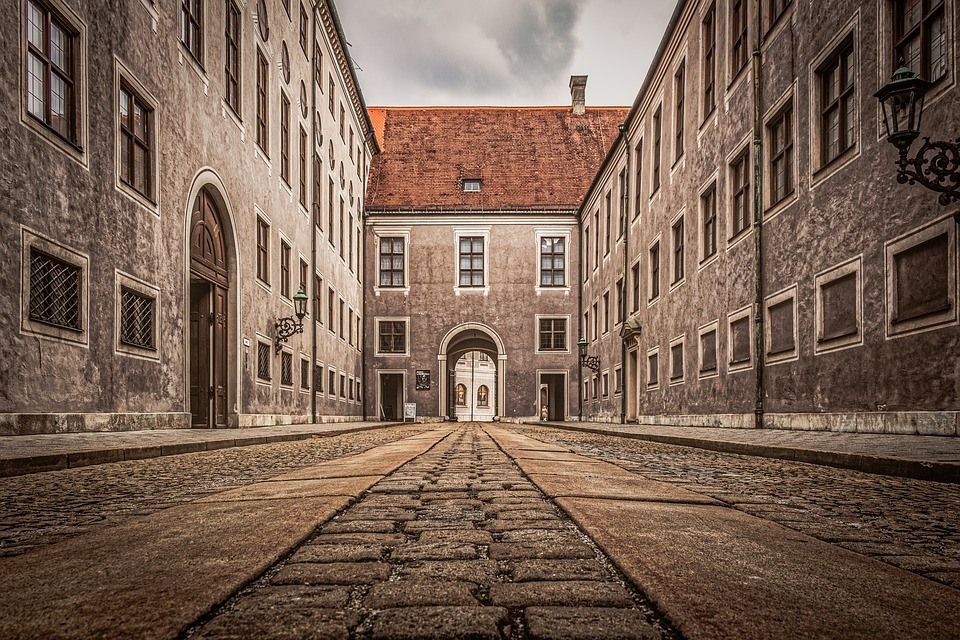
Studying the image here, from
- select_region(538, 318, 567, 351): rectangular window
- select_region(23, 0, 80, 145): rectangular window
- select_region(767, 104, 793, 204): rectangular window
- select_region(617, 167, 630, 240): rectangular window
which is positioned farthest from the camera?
select_region(538, 318, 567, 351): rectangular window

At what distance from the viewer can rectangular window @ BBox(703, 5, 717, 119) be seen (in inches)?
668

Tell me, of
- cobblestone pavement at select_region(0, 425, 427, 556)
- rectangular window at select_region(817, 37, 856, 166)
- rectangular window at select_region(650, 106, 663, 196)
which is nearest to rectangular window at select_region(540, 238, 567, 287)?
rectangular window at select_region(650, 106, 663, 196)

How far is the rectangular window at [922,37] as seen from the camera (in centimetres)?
862

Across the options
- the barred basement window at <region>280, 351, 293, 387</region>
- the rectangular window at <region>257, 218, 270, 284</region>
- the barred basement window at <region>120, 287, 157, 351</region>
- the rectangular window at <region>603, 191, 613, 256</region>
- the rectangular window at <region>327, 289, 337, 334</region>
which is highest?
the rectangular window at <region>603, 191, 613, 256</region>

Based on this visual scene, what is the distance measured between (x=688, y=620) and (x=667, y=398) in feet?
62.5

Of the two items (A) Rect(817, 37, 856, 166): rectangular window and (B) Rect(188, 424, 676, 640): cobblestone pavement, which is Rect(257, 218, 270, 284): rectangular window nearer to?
(A) Rect(817, 37, 856, 166): rectangular window

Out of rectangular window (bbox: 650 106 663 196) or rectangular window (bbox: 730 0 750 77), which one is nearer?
rectangular window (bbox: 730 0 750 77)

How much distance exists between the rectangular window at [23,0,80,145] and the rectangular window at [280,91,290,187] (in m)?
11.0

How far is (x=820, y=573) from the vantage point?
1.96 m

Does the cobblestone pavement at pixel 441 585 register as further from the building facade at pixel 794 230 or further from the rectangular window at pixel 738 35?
the rectangular window at pixel 738 35

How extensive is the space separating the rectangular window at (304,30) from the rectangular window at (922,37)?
59.9ft

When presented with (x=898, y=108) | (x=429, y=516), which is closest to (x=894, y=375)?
(x=898, y=108)

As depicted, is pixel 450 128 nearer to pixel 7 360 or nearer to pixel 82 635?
pixel 7 360

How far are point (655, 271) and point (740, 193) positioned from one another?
690 centimetres
